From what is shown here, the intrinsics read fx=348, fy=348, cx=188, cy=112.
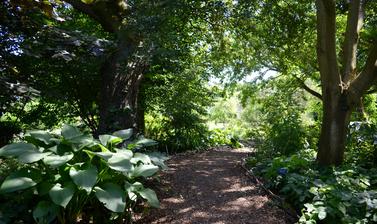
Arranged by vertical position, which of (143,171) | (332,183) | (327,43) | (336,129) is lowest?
(332,183)

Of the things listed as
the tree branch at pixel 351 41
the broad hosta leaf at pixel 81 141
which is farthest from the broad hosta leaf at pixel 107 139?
the tree branch at pixel 351 41

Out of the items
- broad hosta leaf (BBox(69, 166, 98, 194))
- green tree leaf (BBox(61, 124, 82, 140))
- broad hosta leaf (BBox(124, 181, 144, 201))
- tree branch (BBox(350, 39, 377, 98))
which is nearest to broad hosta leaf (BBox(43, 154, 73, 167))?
broad hosta leaf (BBox(69, 166, 98, 194))

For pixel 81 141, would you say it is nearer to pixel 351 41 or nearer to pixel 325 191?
pixel 325 191

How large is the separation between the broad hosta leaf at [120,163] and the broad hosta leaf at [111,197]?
7.5 inches

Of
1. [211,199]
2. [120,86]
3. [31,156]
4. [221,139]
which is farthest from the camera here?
[221,139]

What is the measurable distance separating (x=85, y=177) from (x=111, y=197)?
0.28 meters

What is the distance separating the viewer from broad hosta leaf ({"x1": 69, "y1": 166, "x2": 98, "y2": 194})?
266 cm

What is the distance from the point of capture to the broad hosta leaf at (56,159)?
108 inches

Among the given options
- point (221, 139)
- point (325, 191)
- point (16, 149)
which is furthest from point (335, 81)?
point (221, 139)

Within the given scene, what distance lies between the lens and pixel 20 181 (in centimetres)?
273

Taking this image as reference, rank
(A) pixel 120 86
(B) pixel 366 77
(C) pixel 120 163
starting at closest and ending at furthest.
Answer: (C) pixel 120 163, (B) pixel 366 77, (A) pixel 120 86

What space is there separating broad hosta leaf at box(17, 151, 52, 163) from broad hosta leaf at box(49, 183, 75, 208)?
0.87 feet

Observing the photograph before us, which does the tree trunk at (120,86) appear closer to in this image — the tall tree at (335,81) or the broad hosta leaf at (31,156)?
the broad hosta leaf at (31,156)

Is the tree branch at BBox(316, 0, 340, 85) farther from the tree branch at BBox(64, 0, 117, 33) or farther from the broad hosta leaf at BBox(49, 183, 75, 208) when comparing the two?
the broad hosta leaf at BBox(49, 183, 75, 208)
